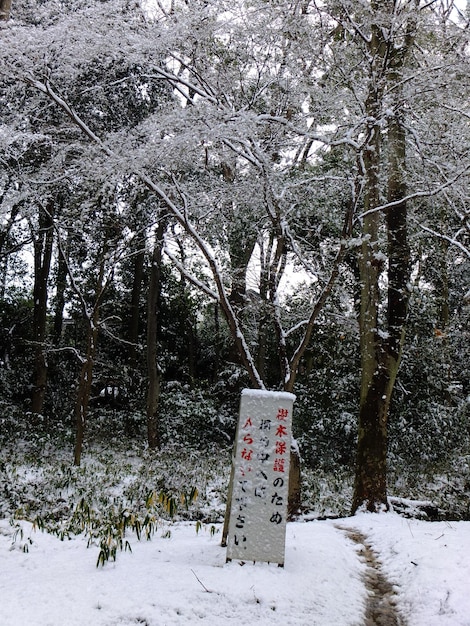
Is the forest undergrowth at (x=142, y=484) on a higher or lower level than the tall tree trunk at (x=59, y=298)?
lower

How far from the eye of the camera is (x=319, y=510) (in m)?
8.94

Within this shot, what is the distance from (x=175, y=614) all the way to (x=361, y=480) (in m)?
4.76

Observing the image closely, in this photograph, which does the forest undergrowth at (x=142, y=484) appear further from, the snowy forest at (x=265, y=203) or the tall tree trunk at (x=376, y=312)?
the tall tree trunk at (x=376, y=312)

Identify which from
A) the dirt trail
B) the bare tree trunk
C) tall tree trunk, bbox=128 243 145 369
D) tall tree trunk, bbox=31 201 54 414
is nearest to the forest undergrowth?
tall tree trunk, bbox=31 201 54 414

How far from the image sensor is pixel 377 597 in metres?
4.07

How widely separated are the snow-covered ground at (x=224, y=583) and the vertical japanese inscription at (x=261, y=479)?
18 centimetres

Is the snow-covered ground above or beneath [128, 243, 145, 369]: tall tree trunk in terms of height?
beneath

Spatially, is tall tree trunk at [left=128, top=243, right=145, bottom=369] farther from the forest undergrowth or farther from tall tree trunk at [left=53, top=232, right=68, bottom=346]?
the forest undergrowth

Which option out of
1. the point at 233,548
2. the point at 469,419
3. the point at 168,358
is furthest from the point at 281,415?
the point at 168,358

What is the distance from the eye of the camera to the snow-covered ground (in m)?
Result: 3.10

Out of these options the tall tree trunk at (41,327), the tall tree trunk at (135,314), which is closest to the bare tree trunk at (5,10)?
the tall tree trunk at (41,327)

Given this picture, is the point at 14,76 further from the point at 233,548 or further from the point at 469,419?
the point at 469,419

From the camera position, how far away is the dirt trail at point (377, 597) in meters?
3.63

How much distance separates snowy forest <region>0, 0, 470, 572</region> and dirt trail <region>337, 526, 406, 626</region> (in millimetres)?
1554
